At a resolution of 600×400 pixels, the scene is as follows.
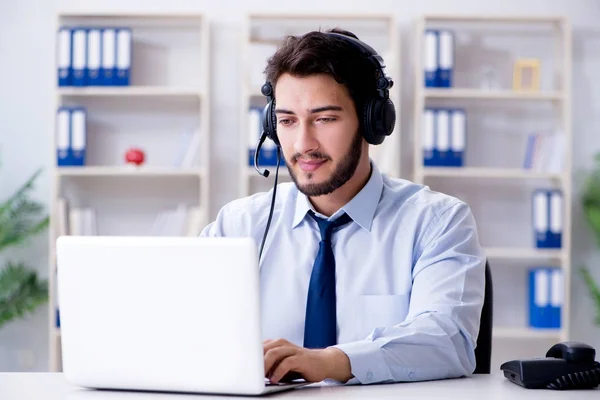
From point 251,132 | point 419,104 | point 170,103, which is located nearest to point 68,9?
point 170,103

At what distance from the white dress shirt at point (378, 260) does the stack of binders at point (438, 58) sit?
223cm

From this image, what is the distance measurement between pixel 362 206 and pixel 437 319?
15.1 inches

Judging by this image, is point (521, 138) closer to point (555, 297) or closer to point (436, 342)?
point (555, 297)

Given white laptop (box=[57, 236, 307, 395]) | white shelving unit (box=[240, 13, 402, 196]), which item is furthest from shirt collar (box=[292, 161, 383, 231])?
white shelving unit (box=[240, 13, 402, 196])

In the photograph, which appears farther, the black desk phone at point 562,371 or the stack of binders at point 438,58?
the stack of binders at point 438,58

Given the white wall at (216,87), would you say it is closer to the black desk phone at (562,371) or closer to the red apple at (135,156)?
the red apple at (135,156)

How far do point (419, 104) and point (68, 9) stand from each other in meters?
1.82

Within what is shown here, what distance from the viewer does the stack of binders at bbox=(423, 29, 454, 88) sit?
3.97 metres

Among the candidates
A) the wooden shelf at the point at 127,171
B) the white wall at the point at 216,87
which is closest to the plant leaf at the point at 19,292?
the white wall at the point at 216,87

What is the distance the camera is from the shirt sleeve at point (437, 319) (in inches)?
53.1

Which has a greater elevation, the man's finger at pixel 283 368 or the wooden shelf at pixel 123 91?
the wooden shelf at pixel 123 91

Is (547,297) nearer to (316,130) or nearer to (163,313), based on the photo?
(316,130)

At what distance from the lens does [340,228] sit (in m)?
1.78

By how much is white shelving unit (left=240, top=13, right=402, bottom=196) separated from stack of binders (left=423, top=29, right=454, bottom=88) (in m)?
0.15
